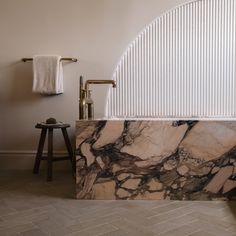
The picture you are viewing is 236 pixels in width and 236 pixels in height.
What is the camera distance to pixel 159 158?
2.39m

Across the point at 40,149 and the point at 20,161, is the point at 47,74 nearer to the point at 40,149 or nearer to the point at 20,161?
the point at 40,149

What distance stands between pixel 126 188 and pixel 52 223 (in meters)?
0.63

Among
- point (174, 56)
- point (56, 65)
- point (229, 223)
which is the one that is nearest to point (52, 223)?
point (229, 223)

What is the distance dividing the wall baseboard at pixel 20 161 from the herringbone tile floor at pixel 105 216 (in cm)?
80

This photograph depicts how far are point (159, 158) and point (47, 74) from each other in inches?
59.0

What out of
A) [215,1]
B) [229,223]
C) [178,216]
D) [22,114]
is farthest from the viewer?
[22,114]

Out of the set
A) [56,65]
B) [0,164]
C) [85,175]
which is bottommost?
[0,164]

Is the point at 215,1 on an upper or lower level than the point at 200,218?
upper

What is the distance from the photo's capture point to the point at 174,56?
128 inches

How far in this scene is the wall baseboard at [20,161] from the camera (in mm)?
3477

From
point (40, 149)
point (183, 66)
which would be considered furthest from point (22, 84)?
point (183, 66)

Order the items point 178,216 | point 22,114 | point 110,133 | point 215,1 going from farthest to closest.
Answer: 1. point 22,114
2. point 215,1
3. point 110,133
4. point 178,216

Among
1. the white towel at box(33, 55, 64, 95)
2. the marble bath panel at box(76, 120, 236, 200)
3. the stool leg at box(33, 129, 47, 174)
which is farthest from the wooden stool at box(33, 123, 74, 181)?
the marble bath panel at box(76, 120, 236, 200)

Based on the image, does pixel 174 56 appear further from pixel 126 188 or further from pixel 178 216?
pixel 178 216
